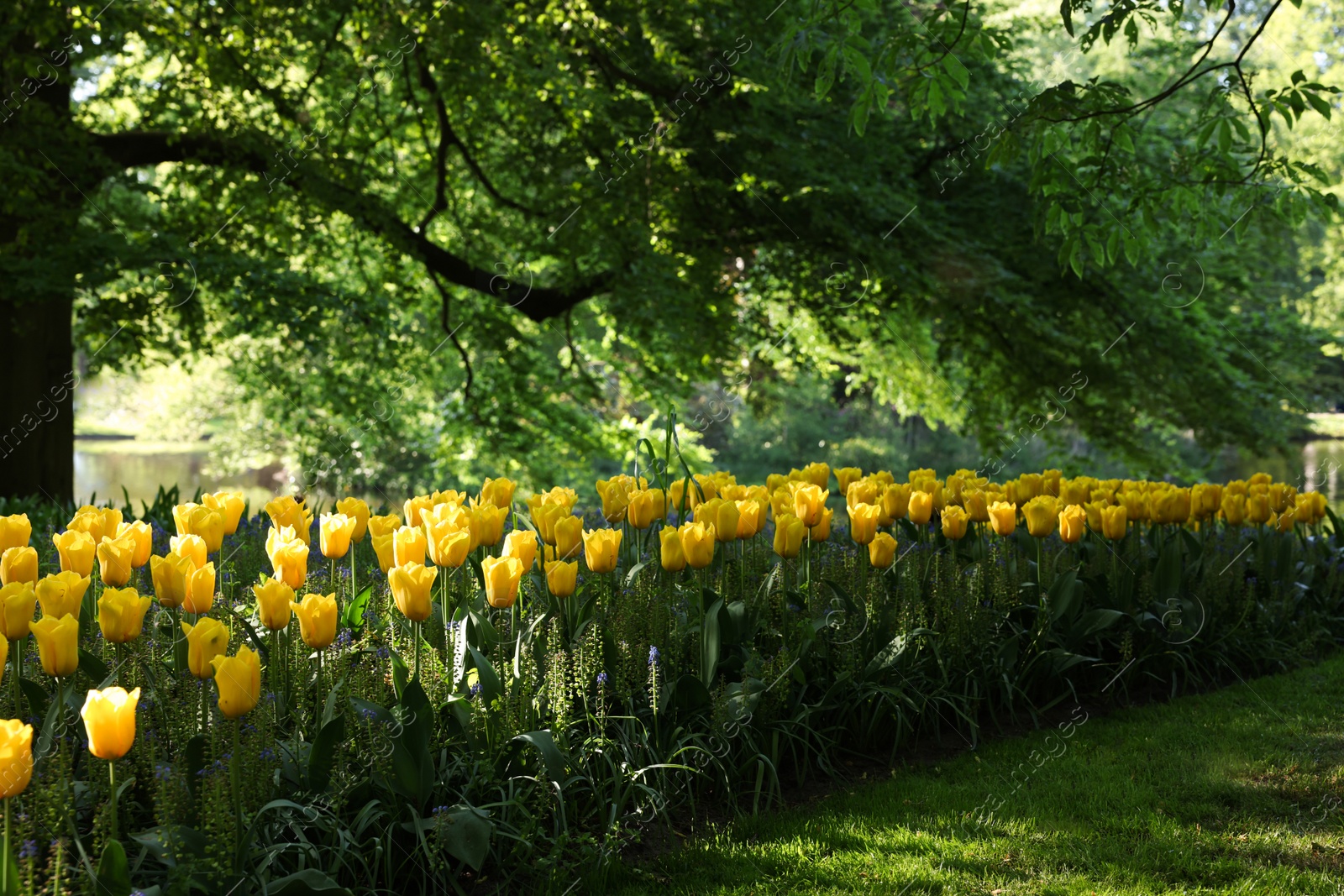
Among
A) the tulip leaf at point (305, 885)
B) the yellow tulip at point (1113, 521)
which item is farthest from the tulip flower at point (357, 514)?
the yellow tulip at point (1113, 521)

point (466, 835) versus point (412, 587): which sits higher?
point (412, 587)

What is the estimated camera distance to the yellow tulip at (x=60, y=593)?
239 cm

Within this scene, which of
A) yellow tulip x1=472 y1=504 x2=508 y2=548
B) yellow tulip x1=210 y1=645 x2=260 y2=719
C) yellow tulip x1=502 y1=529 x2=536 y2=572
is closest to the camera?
yellow tulip x1=210 y1=645 x2=260 y2=719

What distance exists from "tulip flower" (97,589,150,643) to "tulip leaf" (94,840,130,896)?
0.58 metres

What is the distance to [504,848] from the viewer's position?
2740 millimetres

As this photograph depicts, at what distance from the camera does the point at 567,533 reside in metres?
3.43

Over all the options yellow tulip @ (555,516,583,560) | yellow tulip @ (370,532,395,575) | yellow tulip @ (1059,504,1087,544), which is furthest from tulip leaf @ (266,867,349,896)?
yellow tulip @ (1059,504,1087,544)

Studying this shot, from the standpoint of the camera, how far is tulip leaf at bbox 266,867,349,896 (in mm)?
2199

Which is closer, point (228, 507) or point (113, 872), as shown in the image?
point (113, 872)

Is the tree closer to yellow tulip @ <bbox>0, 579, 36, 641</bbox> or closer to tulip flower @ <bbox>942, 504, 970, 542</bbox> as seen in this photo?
tulip flower @ <bbox>942, 504, 970, 542</bbox>

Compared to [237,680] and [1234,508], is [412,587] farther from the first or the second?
[1234,508]

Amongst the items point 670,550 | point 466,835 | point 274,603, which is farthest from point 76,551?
point 670,550

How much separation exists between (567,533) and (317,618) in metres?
1.07

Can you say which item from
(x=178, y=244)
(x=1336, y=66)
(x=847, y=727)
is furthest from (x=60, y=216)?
(x=1336, y=66)
